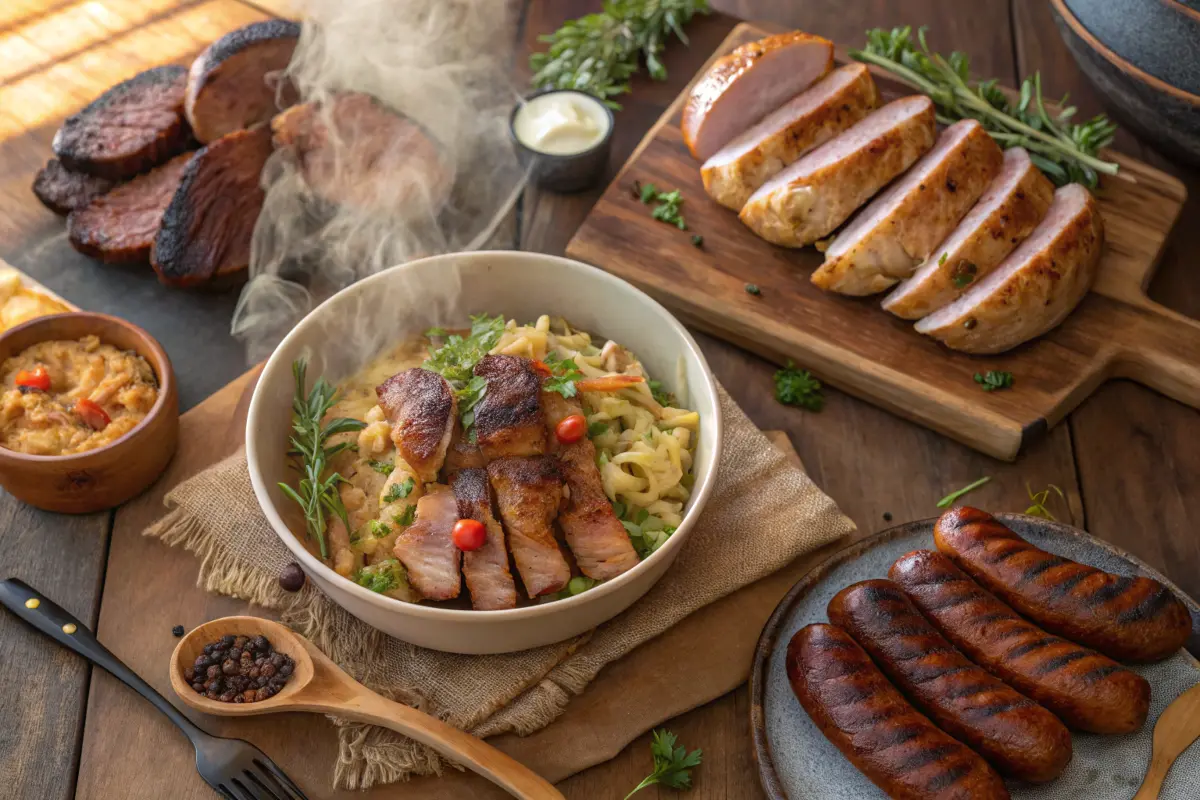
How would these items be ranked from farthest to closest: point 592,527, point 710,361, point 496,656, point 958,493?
1. point 710,361
2. point 958,493
3. point 496,656
4. point 592,527

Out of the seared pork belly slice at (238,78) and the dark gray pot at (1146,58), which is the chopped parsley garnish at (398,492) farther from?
the dark gray pot at (1146,58)

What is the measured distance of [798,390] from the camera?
395 centimetres

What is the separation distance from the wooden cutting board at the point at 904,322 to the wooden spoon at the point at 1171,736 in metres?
1.06

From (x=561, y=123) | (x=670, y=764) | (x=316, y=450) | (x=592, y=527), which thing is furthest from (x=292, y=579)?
(x=561, y=123)

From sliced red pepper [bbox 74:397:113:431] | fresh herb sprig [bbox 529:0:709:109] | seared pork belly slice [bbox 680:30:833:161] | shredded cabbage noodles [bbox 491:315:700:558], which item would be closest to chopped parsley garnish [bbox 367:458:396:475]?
shredded cabbage noodles [bbox 491:315:700:558]

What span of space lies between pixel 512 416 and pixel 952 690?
1382 mm

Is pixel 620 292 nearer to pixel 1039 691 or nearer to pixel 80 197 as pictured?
pixel 1039 691

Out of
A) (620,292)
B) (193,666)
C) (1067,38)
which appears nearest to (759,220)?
(620,292)

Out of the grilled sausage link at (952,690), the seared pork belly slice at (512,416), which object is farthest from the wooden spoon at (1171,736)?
the seared pork belly slice at (512,416)

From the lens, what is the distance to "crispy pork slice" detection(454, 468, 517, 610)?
294 cm

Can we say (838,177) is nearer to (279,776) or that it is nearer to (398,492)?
(398,492)

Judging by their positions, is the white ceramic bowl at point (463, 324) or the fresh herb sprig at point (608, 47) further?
the fresh herb sprig at point (608, 47)

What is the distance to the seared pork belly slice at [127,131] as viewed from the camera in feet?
14.5

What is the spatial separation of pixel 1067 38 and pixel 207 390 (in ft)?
11.9
